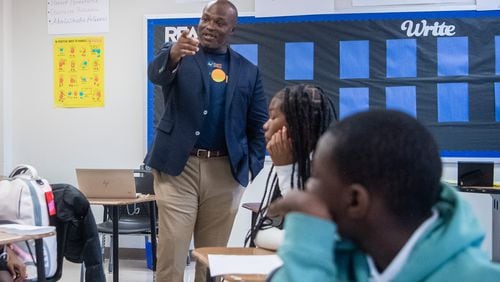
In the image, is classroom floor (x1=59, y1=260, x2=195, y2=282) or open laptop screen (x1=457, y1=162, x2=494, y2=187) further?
classroom floor (x1=59, y1=260, x2=195, y2=282)

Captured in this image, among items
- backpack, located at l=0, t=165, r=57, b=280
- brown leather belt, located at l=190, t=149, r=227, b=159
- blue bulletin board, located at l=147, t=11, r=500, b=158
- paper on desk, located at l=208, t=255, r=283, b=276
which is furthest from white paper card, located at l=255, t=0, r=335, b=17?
paper on desk, located at l=208, t=255, r=283, b=276

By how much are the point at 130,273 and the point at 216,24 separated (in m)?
2.50

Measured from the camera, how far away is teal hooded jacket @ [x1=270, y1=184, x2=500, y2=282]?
680 mm

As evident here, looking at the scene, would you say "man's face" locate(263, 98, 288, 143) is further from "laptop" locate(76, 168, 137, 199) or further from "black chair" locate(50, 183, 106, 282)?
"laptop" locate(76, 168, 137, 199)

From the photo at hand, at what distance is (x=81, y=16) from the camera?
15.6 ft

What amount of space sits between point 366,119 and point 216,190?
1.70 m

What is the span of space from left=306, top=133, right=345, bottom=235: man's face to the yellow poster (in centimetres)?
430

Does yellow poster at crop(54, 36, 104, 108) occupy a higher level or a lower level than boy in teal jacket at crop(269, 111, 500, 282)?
higher

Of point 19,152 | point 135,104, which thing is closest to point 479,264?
point 135,104

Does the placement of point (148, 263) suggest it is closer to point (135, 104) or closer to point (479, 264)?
point (135, 104)

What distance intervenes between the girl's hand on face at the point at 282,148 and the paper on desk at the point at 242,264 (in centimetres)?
27

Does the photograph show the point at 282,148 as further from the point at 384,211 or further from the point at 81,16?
the point at 81,16

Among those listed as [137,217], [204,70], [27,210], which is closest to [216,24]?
[204,70]

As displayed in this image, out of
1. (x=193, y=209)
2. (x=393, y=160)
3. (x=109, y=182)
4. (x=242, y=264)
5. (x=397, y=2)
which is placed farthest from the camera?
(x=397, y=2)
